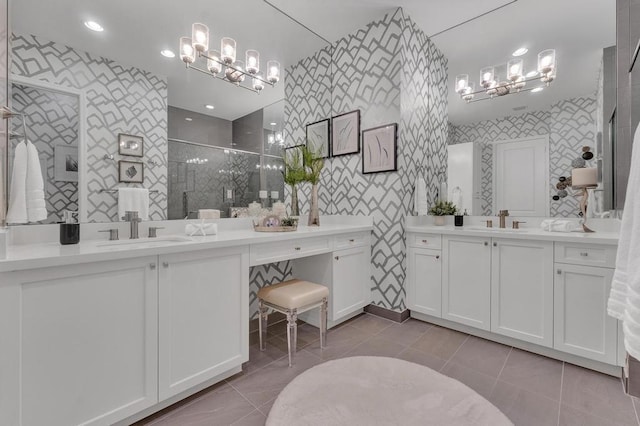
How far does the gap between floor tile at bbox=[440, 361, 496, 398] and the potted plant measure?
4.50 ft

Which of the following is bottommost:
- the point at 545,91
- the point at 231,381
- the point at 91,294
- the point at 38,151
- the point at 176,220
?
the point at 231,381

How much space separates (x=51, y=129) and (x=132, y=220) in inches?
24.8

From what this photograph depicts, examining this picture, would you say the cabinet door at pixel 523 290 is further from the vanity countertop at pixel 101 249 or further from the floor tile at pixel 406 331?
the vanity countertop at pixel 101 249

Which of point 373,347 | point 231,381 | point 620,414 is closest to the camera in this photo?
point 620,414

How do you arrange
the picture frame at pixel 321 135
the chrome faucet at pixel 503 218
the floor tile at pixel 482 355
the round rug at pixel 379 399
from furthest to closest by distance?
1. the picture frame at pixel 321 135
2. the chrome faucet at pixel 503 218
3. the floor tile at pixel 482 355
4. the round rug at pixel 379 399

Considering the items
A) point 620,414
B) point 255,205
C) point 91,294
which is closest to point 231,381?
point 91,294

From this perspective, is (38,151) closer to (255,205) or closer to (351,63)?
(255,205)

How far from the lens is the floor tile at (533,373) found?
162cm

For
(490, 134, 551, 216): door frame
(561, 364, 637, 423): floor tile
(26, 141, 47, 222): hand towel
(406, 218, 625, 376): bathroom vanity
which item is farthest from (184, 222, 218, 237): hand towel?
(490, 134, 551, 216): door frame

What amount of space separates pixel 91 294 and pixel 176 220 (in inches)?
33.8

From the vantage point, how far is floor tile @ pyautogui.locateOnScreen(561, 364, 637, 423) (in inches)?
56.3

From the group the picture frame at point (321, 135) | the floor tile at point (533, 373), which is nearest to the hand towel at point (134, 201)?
the picture frame at point (321, 135)

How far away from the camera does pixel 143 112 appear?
184cm

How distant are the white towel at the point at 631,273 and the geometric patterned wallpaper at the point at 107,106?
227 centimetres
